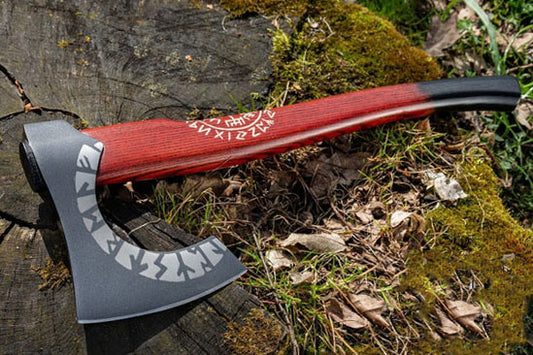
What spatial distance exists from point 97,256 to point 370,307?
1.14 meters

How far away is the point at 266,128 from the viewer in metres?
2.11

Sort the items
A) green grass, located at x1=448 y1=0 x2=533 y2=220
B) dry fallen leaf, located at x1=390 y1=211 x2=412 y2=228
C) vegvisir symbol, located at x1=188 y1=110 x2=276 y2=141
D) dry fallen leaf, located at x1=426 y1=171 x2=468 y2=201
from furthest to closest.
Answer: green grass, located at x1=448 y1=0 x2=533 y2=220 → dry fallen leaf, located at x1=426 y1=171 x2=468 y2=201 → dry fallen leaf, located at x1=390 y1=211 x2=412 y2=228 → vegvisir symbol, located at x1=188 y1=110 x2=276 y2=141

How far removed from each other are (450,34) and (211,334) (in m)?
2.48

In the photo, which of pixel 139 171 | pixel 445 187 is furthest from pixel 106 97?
pixel 445 187

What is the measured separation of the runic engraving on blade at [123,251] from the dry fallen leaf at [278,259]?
1.41 ft

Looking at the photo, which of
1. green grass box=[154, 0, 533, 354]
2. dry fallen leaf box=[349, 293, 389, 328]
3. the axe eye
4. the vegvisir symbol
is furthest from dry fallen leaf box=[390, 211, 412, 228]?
the axe eye

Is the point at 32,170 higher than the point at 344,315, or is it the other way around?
the point at 32,170

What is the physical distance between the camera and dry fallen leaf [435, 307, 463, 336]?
2125 mm

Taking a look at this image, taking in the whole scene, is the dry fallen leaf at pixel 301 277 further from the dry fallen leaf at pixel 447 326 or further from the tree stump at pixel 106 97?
the dry fallen leaf at pixel 447 326

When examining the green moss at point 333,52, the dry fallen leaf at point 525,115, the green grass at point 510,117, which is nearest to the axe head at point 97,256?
the green moss at point 333,52

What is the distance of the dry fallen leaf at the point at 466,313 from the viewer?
7.08ft

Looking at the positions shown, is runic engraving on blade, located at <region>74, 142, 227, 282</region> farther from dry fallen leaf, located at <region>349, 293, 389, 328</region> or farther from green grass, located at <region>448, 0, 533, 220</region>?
green grass, located at <region>448, 0, 533, 220</region>

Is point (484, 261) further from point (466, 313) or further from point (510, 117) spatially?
point (510, 117)

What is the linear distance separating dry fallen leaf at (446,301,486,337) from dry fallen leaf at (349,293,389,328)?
0.32 m
